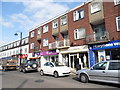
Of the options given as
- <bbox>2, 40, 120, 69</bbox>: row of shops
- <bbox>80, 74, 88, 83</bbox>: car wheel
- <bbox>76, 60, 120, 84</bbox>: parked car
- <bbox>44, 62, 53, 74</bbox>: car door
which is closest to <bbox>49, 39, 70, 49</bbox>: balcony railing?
<bbox>2, 40, 120, 69</bbox>: row of shops

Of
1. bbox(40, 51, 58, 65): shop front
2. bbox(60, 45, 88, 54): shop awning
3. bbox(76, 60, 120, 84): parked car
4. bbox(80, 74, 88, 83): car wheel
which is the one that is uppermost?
bbox(60, 45, 88, 54): shop awning

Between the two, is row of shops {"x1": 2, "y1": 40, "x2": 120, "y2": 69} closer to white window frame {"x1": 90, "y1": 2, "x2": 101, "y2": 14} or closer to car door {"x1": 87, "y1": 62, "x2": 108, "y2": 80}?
white window frame {"x1": 90, "y1": 2, "x2": 101, "y2": 14}

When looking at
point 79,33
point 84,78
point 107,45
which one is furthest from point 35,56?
point 84,78

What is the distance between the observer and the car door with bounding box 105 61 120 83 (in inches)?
259

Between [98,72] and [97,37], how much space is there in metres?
7.03

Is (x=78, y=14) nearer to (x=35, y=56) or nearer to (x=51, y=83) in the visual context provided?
(x=51, y=83)

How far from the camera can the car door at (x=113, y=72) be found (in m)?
6.57

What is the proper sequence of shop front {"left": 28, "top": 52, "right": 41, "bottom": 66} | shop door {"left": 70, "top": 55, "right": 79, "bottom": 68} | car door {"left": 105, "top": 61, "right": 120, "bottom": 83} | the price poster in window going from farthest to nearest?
shop front {"left": 28, "top": 52, "right": 41, "bottom": 66}, shop door {"left": 70, "top": 55, "right": 79, "bottom": 68}, the price poster in window, car door {"left": 105, "top": 61, "right": 120, "bottom": 83}

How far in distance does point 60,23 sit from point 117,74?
14381 mm

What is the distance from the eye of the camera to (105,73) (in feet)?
23.2

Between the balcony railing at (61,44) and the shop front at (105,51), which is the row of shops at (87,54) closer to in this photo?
the shop front at (105,51)

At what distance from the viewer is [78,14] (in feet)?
55.0

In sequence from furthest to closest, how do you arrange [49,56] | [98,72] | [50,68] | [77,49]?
[49,56] < [77,49] < [50,68] < [98,72]

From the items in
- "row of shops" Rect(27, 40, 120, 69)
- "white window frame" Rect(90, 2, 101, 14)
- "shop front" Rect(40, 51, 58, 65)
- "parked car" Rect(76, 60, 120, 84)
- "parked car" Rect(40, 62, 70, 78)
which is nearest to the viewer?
"parked car" Rect(76, 60, 120, 84)
